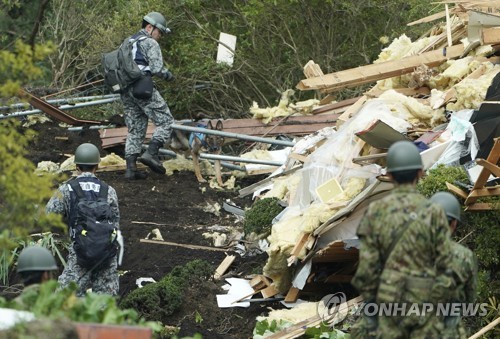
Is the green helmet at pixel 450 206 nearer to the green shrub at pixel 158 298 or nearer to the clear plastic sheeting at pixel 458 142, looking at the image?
the clear plastic sheeting at pixel 458 142

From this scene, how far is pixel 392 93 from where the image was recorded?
42.2 ft

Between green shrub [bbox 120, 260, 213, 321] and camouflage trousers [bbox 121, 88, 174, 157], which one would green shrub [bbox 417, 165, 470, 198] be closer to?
green shrub [bbox 120, 260, 213, 321]

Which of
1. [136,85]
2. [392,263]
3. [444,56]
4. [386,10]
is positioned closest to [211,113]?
[386,10]

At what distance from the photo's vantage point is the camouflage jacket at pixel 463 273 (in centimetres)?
706

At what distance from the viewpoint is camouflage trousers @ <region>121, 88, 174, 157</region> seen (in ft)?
48.9

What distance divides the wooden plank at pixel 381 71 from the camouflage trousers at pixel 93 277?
537 centimetres

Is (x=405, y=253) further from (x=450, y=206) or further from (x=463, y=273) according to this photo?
(x=450, y=206)

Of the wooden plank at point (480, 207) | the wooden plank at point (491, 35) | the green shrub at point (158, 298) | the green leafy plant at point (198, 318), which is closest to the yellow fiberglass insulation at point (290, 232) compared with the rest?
the green leafy plant at point (198, 318)

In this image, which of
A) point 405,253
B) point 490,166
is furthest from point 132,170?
point 405,253

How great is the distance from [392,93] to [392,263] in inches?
243

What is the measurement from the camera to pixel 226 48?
1923 cm

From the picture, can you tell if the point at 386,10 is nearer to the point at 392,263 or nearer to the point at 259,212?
the point at 259,212

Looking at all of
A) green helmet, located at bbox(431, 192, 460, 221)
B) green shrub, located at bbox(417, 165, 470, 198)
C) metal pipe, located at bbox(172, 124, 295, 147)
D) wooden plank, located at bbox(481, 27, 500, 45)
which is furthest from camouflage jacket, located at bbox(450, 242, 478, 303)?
metal pipe, located at bbox(172, 124, 295, 147)

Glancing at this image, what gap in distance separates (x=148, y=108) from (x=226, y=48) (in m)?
4.64
